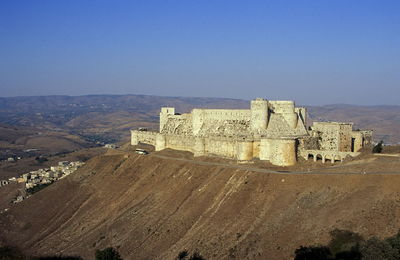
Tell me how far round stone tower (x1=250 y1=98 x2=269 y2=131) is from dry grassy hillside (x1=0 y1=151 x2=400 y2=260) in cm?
868

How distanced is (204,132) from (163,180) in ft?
39.1

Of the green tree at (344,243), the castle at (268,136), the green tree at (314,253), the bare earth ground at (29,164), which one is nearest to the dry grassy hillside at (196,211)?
the green tree at (344,243)

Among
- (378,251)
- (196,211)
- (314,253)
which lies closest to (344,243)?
(314,253)

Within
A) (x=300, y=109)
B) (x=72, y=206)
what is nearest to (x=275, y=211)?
(x=300, y=109)

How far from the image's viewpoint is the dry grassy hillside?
148 ft

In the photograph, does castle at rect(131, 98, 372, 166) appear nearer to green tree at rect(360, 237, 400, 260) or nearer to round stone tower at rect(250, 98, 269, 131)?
round stone tower at rect(250, 98, 269, 131)

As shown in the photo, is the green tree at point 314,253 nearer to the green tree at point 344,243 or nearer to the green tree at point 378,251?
the green tree at point 344,243

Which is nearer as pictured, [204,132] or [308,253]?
[308,253]

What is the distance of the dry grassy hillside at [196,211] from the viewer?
1781 inches

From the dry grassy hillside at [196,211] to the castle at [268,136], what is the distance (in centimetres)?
455

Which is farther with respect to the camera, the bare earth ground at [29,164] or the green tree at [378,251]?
the bare earth ground at [29,164]

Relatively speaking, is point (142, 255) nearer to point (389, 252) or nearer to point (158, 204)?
point (158, 204)

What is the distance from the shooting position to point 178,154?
7606cm

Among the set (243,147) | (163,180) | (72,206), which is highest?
(243,147)
